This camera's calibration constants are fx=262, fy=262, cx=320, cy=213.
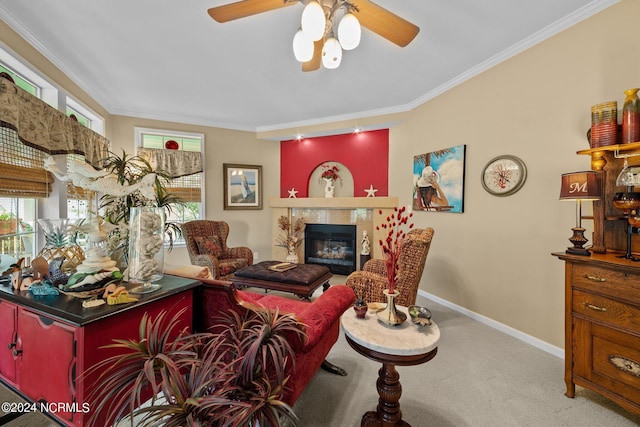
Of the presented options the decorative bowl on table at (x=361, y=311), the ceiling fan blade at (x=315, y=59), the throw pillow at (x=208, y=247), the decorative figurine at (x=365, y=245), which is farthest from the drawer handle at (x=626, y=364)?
the throw pillow at (x=208, y=247)

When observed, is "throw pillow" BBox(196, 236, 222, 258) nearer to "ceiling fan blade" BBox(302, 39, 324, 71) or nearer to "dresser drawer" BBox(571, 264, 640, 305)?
"ceiling fan blade" BBox(302, 39, 324, 71)

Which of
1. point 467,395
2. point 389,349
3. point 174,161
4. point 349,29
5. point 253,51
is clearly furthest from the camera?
point 174,161

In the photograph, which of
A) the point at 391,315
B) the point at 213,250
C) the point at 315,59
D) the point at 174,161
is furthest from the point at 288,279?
the point at 174,161

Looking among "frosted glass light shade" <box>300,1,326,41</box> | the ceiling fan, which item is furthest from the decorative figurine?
"frosted glass light shade" <box>300,1,326,41</box>

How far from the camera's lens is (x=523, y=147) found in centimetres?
259

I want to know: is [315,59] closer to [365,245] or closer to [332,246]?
[365,245]

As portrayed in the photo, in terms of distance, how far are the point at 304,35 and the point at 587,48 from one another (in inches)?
93.4

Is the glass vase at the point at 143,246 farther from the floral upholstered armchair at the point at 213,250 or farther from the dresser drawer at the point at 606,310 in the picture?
the dresser drawer at the point at 606,310

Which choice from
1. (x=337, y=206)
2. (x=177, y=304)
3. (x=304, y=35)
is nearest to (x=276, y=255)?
(x=337, y=206)

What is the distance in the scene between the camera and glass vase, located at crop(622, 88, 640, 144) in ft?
5.63

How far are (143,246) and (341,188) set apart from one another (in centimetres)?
385

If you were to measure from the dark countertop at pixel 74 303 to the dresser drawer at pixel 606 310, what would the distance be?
2466 millimetres

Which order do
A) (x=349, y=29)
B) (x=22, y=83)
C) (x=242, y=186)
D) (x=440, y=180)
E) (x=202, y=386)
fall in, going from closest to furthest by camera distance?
1. (x=202, y=386)
2. (x=349, y=29)
3. (x=22, y=83)
4. (x=440, y=180)
5. (x=242, y=186)

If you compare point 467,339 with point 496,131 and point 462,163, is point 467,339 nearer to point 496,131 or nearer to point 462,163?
point 462,163
